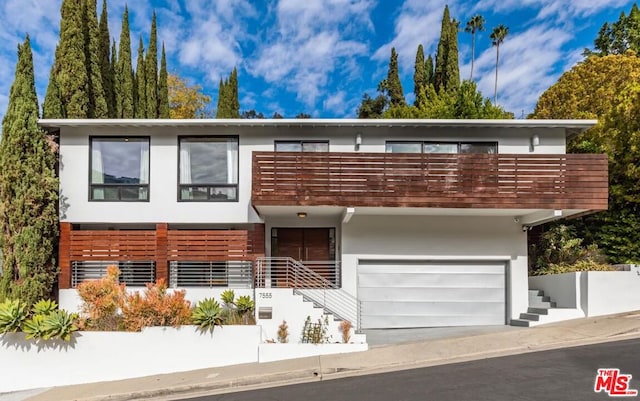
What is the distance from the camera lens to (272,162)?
A: 33.2ft

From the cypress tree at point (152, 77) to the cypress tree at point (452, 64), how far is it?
1852 cm

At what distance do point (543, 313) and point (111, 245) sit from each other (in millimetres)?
11820

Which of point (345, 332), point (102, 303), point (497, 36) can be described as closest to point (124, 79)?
point (102, 303)

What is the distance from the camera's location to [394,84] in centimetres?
3094

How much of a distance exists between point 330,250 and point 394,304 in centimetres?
245

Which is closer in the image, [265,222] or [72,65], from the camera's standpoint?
[265,222]

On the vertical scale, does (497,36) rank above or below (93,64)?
above

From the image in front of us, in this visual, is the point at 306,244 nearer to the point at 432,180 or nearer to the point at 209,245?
the point at 209,245

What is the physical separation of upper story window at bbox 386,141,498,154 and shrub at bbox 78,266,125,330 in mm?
8079

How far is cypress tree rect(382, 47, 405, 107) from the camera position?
30.4 metres

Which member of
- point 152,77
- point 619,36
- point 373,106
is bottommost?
point 152,77

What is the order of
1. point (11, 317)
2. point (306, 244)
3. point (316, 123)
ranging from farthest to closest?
point (306, 244)
point (316, 123)
point (11, 317)

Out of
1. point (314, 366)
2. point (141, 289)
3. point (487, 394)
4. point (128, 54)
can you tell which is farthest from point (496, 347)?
point (128, 54)

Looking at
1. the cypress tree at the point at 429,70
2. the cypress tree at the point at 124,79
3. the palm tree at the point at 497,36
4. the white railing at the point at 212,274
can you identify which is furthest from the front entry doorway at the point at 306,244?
the palm tree at the point at 497,36
